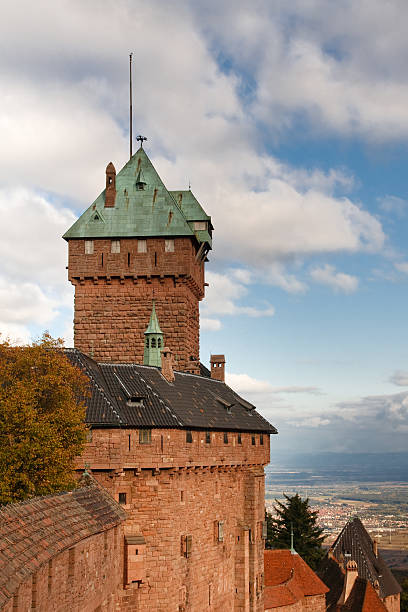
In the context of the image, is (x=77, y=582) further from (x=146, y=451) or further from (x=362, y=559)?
(x=362, y=559)

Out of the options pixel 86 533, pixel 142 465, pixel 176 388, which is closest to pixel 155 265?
pixel 176 388

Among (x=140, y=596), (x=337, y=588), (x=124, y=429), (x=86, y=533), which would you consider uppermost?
(x=124, y=429)

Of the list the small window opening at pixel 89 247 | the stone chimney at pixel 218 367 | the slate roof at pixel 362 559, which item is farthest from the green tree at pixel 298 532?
the small window opening at pixel 89 247

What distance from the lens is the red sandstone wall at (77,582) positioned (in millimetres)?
16281

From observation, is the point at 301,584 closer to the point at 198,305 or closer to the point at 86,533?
the point at 198,305

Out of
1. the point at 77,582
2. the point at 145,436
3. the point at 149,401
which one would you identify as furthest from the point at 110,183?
the point at 77,582

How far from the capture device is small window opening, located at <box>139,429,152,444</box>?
3326 cm

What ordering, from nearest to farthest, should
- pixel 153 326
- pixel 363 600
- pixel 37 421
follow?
pixel 37 421, pixel 153 326, pixel 363 600

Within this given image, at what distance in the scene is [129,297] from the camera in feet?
155

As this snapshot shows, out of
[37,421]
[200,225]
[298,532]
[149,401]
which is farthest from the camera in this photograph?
[298,532]

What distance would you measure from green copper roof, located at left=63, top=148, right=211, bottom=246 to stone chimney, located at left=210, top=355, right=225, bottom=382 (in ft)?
23.8

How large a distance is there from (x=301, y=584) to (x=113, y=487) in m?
25.5

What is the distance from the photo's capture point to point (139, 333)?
154 feet

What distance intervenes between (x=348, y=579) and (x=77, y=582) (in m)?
48.3
